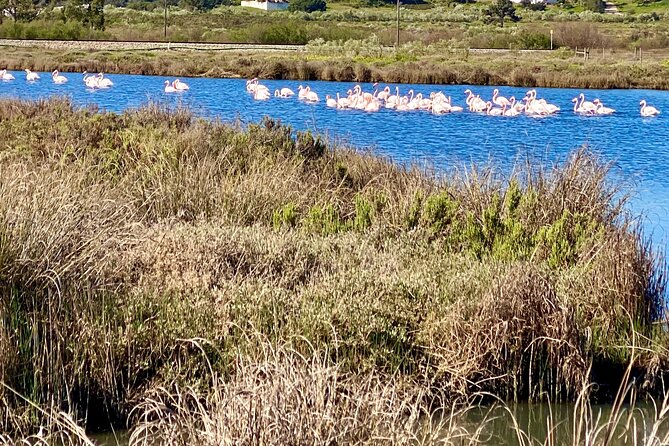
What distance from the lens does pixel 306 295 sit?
662cm

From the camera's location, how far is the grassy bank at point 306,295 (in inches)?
220

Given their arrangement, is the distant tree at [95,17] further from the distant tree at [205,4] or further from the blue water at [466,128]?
the distant tree at [205,4]

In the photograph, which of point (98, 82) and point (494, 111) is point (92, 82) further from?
point (494, 111)

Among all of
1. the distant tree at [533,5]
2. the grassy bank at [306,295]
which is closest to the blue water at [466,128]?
the grassy bank at [306,295]

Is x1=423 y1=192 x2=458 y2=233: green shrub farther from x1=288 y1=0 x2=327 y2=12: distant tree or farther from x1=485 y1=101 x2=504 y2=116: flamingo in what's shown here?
x1=288 y1=0 x2=327 y2=12: distant tree

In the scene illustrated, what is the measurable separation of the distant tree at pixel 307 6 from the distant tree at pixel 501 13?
2300 centimetres

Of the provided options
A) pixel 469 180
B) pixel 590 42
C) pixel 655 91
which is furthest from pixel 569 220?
pixel 590 42

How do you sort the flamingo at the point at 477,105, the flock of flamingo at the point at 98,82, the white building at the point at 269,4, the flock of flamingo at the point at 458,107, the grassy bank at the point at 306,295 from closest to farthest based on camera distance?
the grassy bank at the point at 306,295
the flock of flamingo at the point at 458,107
the flamingo at the point at 477,105
the flock of flamingo at the point at 98,82
the white building at the point at 269,4

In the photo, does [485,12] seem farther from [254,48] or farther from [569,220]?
[569,220]

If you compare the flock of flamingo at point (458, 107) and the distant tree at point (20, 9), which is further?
the distant tree at point (20, 9)

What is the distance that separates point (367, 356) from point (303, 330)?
44cm

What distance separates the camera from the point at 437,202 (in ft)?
29.4

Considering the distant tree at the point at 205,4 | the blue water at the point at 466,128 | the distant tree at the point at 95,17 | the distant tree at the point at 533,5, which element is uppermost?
the distant tree at the point at 533,5

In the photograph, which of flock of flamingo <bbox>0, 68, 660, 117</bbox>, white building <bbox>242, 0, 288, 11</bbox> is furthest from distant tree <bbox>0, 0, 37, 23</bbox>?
flock of flamingo <bbox>0, 68, 660, 117</bbox>
